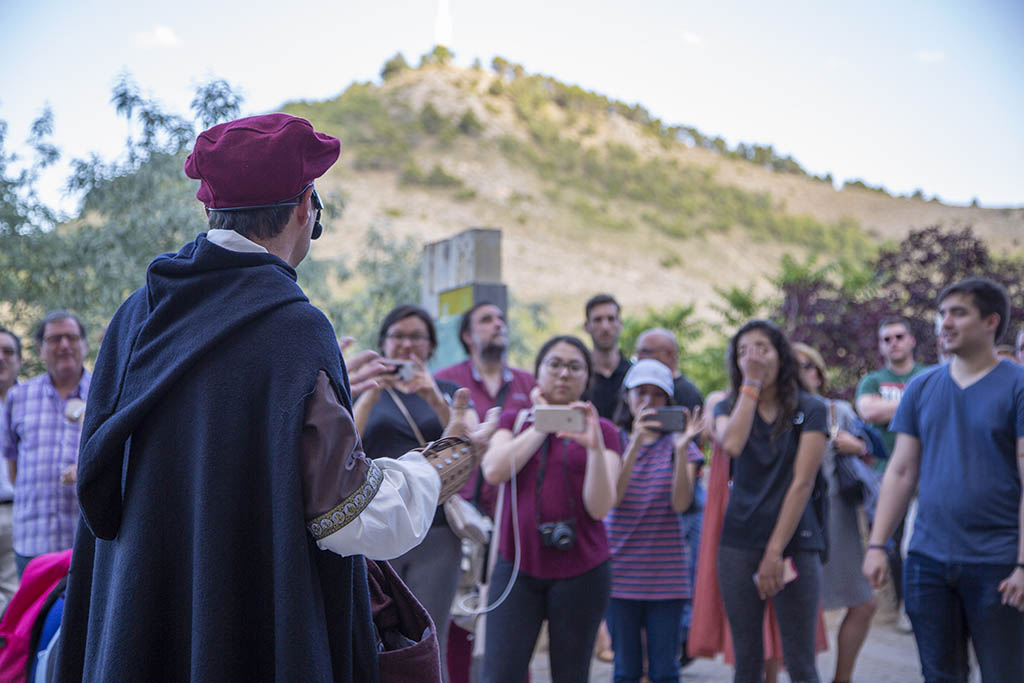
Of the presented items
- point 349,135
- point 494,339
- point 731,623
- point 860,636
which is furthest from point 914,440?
point 349,135

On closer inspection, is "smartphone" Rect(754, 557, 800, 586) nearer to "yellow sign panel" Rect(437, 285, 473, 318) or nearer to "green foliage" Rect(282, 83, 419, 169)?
"yellow sign panel" Rect(437, 285, 473, 318)

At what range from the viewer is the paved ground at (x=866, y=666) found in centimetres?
625

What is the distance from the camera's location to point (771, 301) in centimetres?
1438

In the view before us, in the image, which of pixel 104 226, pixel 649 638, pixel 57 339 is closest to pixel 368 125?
pixel 104 226

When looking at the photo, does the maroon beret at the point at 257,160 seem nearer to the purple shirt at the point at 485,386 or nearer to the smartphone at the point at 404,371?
the smartphone at the point at 404,371

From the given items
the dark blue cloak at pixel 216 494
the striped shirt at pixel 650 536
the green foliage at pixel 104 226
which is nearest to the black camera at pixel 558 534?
the striped shirt at pixel 650 536

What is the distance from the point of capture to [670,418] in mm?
5191

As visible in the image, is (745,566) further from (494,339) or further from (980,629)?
(494,339)

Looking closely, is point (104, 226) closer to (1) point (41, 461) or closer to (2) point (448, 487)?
(1) point (41, 461)

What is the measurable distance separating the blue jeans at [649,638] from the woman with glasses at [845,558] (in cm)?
129

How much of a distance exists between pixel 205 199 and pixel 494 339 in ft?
12.9

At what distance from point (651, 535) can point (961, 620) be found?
155 centimetres

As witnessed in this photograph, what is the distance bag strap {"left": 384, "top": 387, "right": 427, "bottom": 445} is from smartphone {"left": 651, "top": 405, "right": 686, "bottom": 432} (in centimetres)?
129

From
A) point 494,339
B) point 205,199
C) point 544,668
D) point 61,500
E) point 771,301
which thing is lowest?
point 544,668
